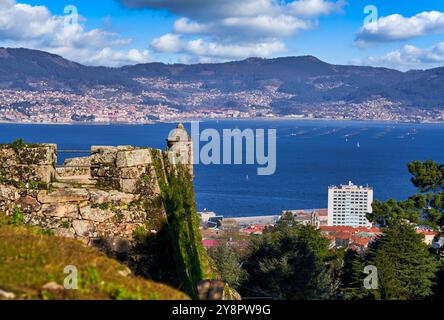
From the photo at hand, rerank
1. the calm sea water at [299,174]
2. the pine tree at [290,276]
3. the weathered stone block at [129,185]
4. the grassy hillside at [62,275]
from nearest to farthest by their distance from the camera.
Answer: the grassy hillside at [62,275] < the weathered stone block at [129,185] < the pine tree at [290,276] < the calm sea water at [299,174]

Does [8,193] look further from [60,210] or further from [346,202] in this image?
[346,202]

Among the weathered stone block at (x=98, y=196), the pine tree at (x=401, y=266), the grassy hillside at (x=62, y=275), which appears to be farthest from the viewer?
the pine tree at (x=401, y=266)

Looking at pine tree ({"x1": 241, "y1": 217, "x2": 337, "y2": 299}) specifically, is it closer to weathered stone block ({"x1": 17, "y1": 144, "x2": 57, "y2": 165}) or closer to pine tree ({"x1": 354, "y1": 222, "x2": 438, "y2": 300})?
pine tree ({"x1": 354, "y1": 222, "x2": 438, "y2": 300})

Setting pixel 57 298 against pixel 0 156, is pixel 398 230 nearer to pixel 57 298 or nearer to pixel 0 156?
pixel 0 156

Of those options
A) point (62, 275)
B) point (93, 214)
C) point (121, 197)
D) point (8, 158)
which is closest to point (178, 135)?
point (121, 197)

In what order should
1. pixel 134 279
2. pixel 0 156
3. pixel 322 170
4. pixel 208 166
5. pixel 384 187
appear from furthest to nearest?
pixel 208 166, pixel 322 170, pixel 384 187, pixel 0 156, pixel 134 279

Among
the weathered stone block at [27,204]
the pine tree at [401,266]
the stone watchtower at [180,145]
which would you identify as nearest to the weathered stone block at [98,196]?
the weathered stone block at [27,204]

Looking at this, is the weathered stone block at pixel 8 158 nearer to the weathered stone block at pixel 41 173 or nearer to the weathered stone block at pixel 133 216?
the weathered stone block at pixel 41 173

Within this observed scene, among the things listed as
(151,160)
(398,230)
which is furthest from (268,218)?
(151,160)
